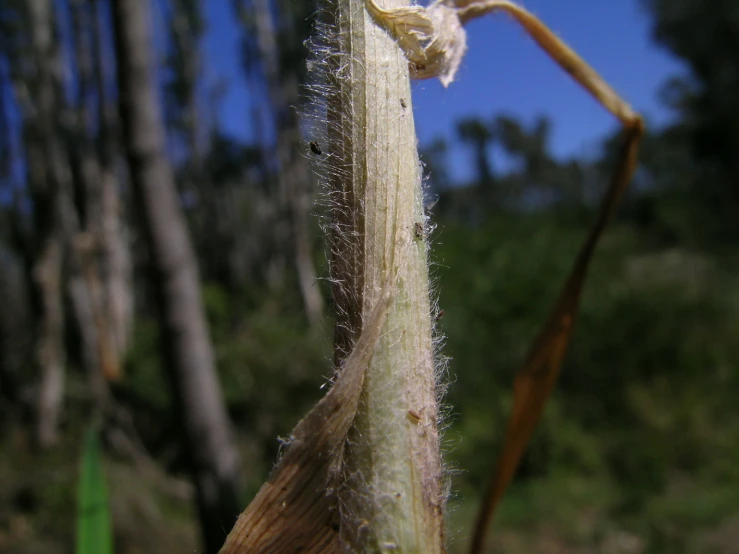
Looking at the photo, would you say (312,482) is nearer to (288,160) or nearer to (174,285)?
(174,285)

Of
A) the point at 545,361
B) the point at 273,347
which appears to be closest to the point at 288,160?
the point at 273,347

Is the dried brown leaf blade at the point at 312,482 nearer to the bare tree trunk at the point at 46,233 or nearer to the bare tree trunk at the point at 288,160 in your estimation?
the bare tree trunk at the point at 46,233

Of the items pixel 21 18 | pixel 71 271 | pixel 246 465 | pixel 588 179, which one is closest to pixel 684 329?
pixel 246 465

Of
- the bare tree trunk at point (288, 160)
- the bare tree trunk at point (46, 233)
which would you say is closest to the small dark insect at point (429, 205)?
the bare tree trunk at point (46, 233)

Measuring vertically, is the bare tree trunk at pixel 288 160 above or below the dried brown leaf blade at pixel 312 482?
above

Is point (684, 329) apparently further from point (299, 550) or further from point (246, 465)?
point (299, 550)

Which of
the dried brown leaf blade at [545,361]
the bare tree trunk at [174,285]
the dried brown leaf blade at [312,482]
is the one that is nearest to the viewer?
the dried brown leaf blade at [312,482]

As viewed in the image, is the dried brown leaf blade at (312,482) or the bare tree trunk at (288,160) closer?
the dried brown leaf blade at (312,482)
